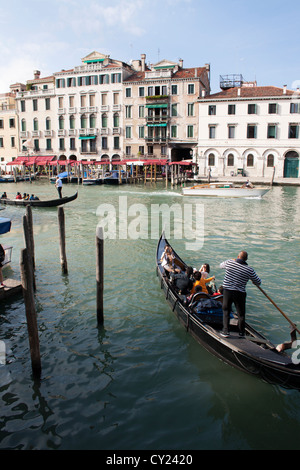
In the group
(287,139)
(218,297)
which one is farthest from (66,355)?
(287,139)

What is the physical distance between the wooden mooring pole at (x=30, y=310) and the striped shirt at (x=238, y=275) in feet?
7.47

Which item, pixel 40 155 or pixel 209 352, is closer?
pixel 209 352

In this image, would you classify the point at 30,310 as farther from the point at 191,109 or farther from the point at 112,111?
the point at 112,111

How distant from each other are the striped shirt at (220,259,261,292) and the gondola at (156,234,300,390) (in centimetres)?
62

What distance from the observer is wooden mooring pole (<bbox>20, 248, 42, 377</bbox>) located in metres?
4.27

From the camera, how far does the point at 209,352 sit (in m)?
5.00

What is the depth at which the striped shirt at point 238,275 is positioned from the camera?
181 inches

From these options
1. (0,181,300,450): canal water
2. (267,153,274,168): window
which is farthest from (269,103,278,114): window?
(0,181,300,450): canal water

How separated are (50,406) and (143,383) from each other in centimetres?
106

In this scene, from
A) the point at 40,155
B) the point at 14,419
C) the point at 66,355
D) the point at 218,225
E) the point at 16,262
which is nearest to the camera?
the point at 14,419

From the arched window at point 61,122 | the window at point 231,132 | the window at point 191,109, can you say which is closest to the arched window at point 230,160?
the window at point 231,132

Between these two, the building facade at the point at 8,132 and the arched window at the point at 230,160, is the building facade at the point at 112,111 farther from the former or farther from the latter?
the arched window at the point at 230,160

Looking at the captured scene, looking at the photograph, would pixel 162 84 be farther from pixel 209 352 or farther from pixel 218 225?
pixel 209 352

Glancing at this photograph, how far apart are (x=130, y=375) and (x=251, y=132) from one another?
29.2 m
